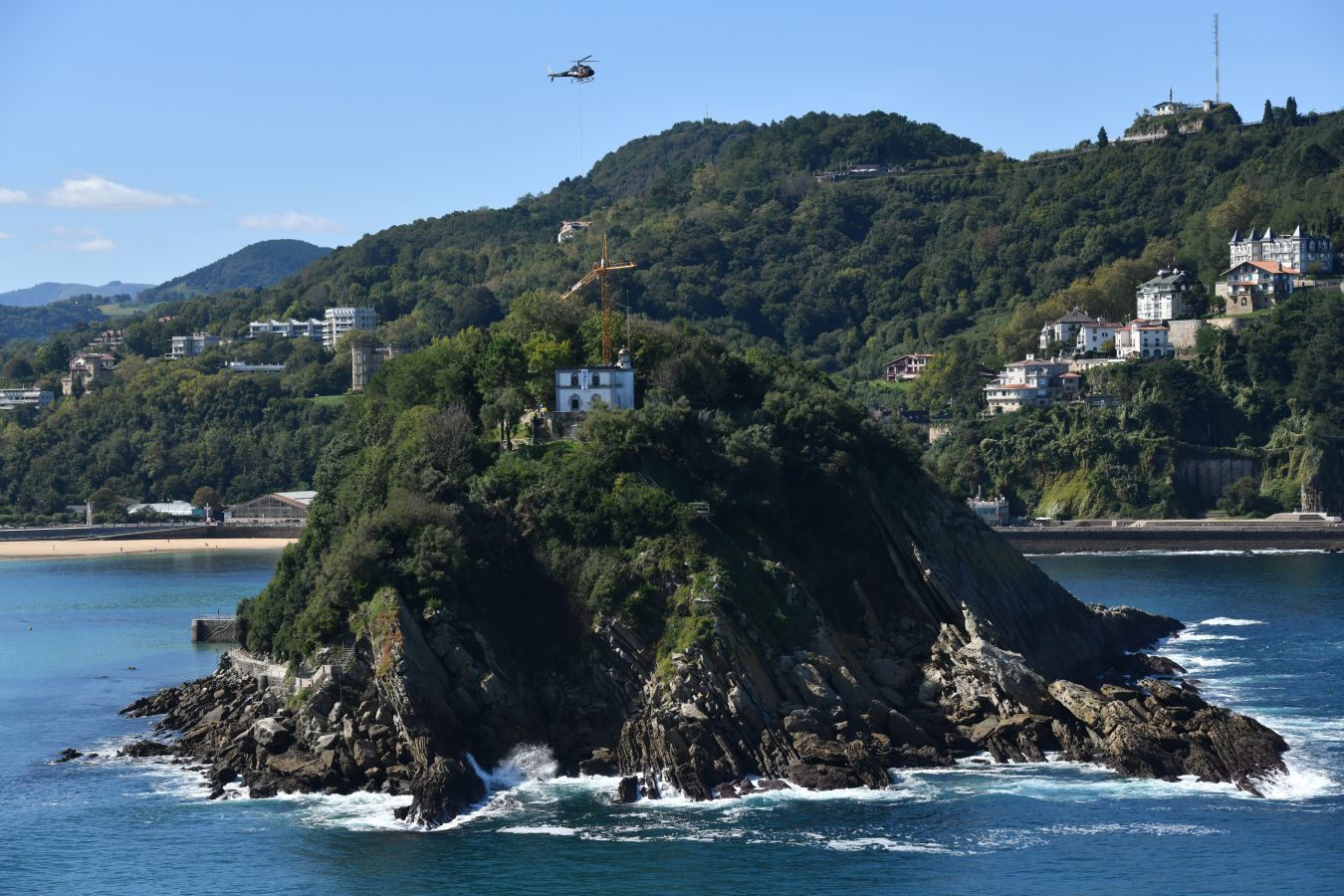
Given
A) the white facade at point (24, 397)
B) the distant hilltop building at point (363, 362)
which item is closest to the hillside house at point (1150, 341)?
the distant hilltop building at point (363, 362)

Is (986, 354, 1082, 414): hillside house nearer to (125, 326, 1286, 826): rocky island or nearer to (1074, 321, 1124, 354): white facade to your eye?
(1074, 321, 1124, 354): white facade

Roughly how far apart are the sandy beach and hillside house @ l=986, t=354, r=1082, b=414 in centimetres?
4967

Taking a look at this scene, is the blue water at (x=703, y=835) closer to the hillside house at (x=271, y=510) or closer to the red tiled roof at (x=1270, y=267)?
the hillside house at (x=271, y=510)

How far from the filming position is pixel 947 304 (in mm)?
169125

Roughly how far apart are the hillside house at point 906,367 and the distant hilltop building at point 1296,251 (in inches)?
979

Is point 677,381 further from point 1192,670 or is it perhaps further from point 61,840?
point 61,840

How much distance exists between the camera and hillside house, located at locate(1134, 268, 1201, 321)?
443ft

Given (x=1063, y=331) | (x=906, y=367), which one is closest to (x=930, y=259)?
(x=906, y=367)

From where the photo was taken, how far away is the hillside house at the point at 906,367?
489ft

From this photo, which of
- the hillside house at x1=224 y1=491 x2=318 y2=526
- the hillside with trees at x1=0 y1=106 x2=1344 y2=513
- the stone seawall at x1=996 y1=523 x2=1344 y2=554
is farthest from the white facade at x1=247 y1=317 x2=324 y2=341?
the stone seawall at x1=996 y1=523 x2=1344 y2=554

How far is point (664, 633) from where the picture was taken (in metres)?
48.6

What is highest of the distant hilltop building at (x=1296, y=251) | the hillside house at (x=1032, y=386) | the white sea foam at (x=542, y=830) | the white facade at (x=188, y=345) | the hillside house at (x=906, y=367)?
the distant hilltop building at (x=1296, y=251)

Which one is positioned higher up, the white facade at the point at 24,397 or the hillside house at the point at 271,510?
the white facade at the point at 24,397

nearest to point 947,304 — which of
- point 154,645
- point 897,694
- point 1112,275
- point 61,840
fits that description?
point 1112,275
